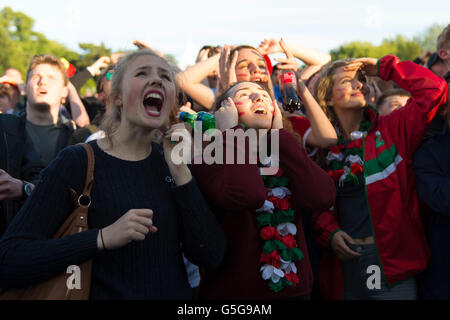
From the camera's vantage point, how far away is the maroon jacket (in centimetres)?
229

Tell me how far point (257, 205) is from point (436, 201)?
1.19 m

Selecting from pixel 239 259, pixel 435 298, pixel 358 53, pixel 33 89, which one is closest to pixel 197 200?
pixel 239 259

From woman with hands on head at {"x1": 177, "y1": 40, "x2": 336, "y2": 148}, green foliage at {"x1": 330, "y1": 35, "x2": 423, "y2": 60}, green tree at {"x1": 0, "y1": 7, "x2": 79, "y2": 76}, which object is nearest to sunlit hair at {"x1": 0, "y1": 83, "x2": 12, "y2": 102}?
woman with hands on head at {"x1": 177, "y1": 40, "x2": 336, "y2": 148}

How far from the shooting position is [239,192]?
88.2 inches

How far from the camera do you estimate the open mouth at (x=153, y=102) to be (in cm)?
223

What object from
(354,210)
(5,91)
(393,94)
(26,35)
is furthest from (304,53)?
(26,35)

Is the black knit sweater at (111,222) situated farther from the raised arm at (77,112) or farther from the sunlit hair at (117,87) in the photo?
the raised arm at (77,112)

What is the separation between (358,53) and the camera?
5384cm

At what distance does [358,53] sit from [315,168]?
55.5 meters

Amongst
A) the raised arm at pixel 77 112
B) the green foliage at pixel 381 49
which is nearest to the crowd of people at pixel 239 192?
the raised arm at pixel 77 112

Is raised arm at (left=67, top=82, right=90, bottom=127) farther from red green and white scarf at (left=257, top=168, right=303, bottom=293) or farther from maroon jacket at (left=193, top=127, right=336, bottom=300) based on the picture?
red green and white scarf at (left=257, top=168, right=303, bottom=293)

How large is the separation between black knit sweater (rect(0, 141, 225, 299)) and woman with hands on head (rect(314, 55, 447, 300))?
1.25 meters

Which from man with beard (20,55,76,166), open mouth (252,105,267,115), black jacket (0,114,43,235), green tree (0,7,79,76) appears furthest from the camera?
green tree (0,7,79,76)

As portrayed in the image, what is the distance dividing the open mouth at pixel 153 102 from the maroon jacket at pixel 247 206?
43cm
